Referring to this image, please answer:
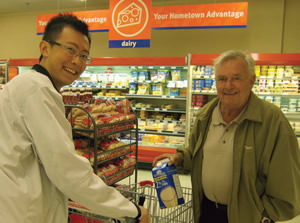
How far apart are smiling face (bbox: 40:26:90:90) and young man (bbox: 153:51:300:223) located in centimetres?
86

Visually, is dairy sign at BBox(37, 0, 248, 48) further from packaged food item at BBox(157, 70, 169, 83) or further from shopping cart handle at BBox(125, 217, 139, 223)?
shopping cart handle at BBox(125, 217, 139, 223)

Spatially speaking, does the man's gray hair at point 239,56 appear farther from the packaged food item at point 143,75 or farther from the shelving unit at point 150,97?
the packaged food item at point 143,75

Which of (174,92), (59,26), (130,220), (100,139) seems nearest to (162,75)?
(174,92)

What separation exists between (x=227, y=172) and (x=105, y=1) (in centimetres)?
677

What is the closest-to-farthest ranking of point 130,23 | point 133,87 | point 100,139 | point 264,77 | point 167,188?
1. point 167,188
2. point 100,139
3. point 264,77
4. point 130,23
5. point 133,87

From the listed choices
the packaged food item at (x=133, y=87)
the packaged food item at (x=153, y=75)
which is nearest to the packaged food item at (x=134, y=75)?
the packaged food item at (x=133, y=87)

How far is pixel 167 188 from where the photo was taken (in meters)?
1.48

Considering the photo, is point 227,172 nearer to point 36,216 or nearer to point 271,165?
point 271,165

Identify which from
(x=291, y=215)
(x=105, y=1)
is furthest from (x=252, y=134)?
(x=105, y=1)

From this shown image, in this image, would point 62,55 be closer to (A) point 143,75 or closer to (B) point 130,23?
(B) point 130,23

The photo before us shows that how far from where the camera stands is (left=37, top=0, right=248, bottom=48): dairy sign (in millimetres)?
4894

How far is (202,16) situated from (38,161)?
15.6ft

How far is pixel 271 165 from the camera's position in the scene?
57.2 inches

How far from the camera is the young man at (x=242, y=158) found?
4.72 ft
